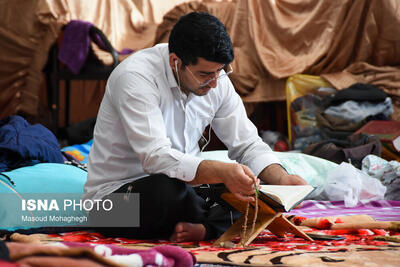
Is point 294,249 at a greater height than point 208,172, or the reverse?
point 208,172

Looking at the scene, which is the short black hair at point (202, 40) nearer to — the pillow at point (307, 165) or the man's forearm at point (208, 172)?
the man's forearm at point (208, 172)

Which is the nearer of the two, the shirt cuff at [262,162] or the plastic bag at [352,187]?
the shirt cuff at [262,162]

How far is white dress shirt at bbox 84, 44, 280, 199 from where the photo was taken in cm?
183

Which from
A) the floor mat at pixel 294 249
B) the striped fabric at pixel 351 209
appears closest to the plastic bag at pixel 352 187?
the striped fabric at pixel 351 209

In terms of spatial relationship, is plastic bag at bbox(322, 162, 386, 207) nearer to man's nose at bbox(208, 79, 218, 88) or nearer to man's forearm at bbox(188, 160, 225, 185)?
man's nose at bbox(208, 79, 218, 88)

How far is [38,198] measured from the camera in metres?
2.27

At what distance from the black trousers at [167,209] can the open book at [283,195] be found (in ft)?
0.57

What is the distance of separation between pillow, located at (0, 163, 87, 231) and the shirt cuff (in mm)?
688

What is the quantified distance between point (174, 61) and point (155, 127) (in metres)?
0.28

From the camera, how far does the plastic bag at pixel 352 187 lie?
2.82 meters

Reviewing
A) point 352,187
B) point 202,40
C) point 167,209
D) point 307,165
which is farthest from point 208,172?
point 307,165

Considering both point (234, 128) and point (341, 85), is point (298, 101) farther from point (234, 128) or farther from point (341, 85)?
point (234, 128)

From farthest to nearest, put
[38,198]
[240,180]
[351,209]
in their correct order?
1. [351,209]
2. [38,198]
3. [240,180]

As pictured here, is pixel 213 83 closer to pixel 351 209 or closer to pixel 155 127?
pixel 155 127
